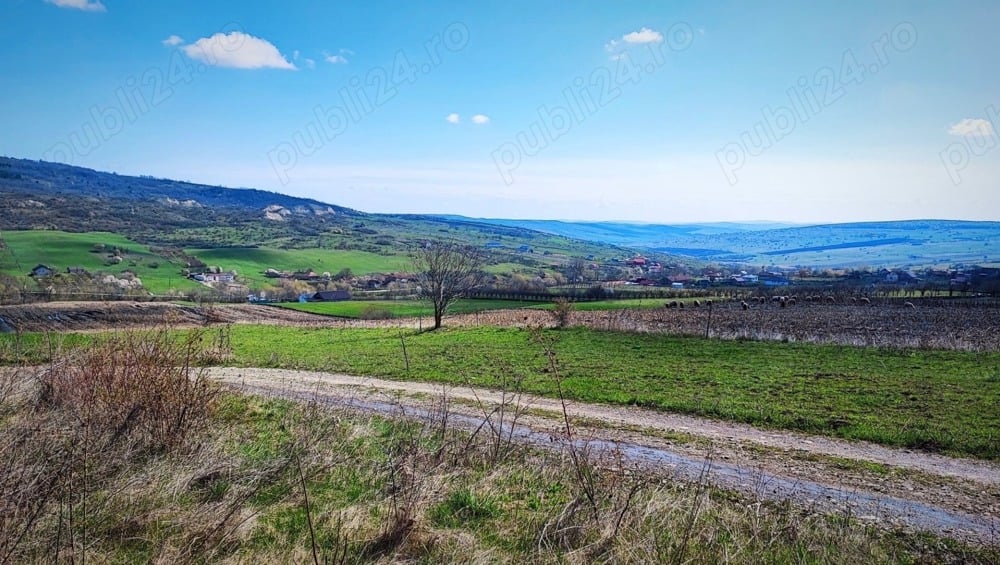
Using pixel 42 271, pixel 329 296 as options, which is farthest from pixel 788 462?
pixel 42 271

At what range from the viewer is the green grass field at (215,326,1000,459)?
13016 millimetres

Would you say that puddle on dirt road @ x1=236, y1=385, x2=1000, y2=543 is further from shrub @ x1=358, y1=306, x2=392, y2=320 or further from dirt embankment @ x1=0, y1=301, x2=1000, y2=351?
shrub @ x1=358, y1=306, x2=392, y2=320

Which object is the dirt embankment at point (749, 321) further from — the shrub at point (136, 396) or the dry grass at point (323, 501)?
the dry grass at point (323, 501)

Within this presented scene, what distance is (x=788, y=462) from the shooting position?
34.5 ft

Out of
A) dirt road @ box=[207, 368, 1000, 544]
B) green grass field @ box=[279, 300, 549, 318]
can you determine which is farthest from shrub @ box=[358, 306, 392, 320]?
dirt road @ box=[207, 368, 1000, 544]

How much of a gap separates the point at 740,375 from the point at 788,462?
30.5ft

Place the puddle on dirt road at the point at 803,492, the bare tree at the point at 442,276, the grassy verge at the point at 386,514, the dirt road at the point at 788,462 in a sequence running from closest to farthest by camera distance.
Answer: the grassy verge at the point at 386,514 → the puddle on dirt road at the point at 803,492 → the dirt road at the point at 788,462 → the bare tree at the point at 442,276

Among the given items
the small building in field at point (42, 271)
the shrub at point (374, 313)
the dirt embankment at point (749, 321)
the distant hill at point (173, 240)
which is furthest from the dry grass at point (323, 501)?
the distant hill at point (173, 240)

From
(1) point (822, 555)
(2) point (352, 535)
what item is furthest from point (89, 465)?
(1) point (822, 555)

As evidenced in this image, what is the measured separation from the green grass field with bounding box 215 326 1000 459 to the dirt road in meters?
1.02

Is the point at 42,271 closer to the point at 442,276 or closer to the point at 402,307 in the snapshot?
the point at 402,307

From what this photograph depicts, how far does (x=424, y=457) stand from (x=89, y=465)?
13.7 ft

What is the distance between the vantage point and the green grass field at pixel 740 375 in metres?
13.0

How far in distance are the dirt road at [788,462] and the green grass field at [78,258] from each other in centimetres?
8177
